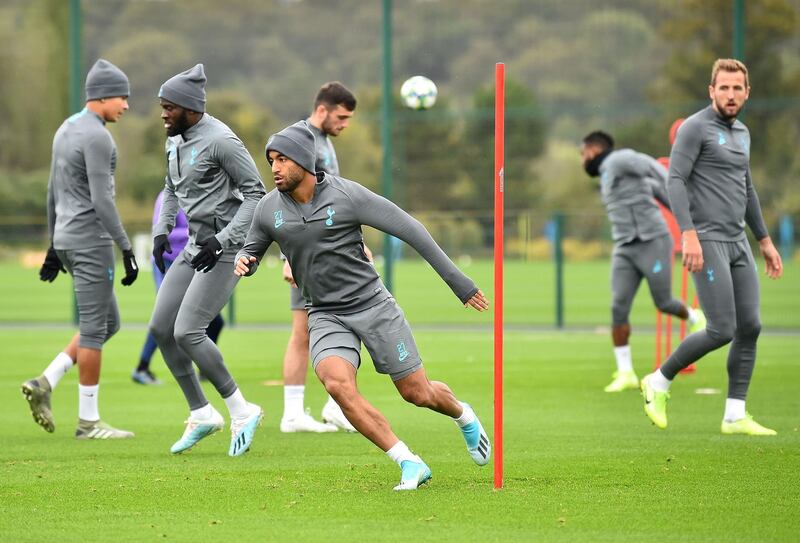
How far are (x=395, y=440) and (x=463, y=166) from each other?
35406 millimetres

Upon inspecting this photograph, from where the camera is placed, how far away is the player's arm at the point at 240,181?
8.38m

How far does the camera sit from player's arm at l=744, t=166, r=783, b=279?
9.27 meters

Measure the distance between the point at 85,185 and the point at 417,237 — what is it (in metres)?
3.29

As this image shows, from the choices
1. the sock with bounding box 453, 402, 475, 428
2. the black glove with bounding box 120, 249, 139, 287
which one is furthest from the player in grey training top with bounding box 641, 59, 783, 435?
the black glove with bounding box 120, 249, 139, 287

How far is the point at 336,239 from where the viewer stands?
716cm

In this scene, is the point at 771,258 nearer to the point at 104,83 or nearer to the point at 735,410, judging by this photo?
the point at 735,410

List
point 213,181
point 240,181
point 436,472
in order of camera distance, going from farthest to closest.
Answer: point 213,181 < point 240,181 < point 436,472

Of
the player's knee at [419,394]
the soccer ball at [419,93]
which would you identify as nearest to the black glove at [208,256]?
the player's knee at [419,394]

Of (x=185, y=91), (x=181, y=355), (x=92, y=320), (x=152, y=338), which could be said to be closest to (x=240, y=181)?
(x=185, y=91)

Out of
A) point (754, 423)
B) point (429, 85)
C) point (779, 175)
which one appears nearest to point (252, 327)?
point (429, 85)

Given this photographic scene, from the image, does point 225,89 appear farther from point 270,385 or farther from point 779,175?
point 270,385

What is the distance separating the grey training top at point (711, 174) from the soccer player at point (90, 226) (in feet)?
11.9

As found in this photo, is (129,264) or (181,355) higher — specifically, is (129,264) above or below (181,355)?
above

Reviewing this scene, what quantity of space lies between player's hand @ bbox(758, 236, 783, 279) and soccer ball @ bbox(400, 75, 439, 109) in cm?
609
